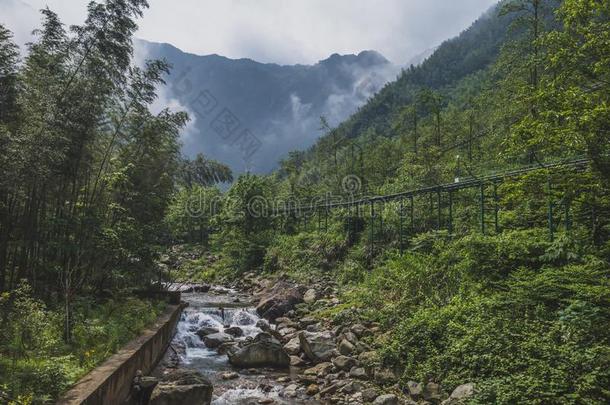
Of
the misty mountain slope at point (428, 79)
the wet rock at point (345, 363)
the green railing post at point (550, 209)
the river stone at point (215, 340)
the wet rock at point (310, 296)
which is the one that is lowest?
the river stone at point (215, 340)

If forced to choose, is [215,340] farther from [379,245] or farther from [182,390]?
[379,245]

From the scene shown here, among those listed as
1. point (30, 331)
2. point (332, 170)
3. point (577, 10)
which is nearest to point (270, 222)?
point (332, 170)

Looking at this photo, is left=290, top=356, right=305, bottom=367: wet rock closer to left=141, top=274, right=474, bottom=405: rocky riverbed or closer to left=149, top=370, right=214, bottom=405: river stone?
left=141, top=274, right=474, bottom=405: rocky riverbed

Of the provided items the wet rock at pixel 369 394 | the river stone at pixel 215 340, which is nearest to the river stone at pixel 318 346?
the wet rock at pixel 369 394

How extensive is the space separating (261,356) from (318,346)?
1.55 metres

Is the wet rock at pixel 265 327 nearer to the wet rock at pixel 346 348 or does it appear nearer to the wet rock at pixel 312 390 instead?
the wet rock at pixel 346 348

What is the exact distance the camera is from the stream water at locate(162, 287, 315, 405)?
358 inches

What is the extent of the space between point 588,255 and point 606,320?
2105 millimetres

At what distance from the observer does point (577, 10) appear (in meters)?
6.75

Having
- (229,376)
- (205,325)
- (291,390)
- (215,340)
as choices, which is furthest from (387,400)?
(205,325)

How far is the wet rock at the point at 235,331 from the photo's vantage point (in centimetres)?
1469

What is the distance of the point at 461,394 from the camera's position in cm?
677

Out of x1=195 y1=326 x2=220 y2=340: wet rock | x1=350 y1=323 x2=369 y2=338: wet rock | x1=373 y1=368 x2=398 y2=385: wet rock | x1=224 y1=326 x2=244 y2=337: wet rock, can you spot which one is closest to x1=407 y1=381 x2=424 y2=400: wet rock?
x1=373 y1=368 x2=398 y2=385: wet rock

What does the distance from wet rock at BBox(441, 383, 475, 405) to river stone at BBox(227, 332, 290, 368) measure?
5155 mm
